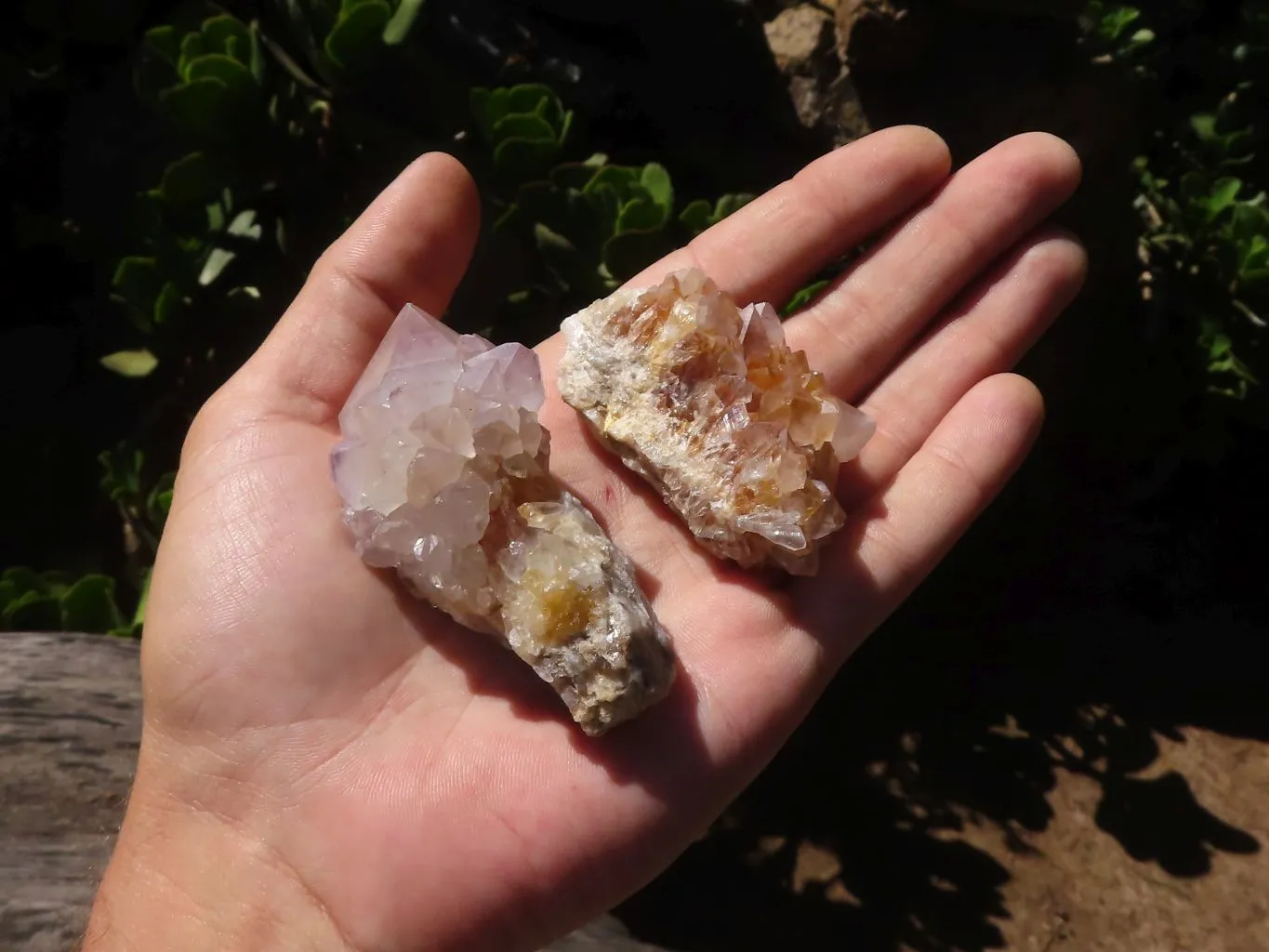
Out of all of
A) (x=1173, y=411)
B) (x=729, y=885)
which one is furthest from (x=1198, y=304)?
(x=729, y=885)

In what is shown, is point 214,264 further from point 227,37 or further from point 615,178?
point 615,178

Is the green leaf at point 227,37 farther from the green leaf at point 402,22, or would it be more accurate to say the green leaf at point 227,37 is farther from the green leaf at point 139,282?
the green leaf at point 139,282

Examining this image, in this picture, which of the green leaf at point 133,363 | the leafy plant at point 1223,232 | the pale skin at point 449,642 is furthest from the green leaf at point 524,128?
the leafy plant at point 1223,232

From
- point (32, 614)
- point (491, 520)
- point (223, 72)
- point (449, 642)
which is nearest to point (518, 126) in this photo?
point (223, 72)

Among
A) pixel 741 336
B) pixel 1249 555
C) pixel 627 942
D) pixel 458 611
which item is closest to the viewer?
pixel 458 611

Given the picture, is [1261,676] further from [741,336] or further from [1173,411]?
[741,336]

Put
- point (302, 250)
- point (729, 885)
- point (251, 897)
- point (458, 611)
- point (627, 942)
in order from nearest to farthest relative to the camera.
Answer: point (251, 897) → point (458, 611) → point (627, 942) → point (302, 250) → point (729, 885)
